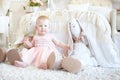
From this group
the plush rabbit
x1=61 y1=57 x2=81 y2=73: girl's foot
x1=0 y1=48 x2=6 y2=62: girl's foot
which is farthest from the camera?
the plush rabbit

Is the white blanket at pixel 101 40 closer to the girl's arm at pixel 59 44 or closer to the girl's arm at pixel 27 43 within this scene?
the girl's arm at pixel 59 44

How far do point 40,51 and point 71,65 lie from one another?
42 centimetres

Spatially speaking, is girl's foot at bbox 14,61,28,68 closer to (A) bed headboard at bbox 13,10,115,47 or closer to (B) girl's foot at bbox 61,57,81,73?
(B) girl's foot at bbox 61,57,81,73

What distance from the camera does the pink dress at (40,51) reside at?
6.18 feet

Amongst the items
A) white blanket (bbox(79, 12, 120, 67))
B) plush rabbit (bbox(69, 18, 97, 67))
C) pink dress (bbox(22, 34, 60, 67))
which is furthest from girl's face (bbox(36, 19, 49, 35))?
white blanket (bbox(79, 12, 120, 67))

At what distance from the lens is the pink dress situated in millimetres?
1883

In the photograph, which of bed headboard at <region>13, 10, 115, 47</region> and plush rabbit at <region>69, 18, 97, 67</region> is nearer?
plush rabbit at <region>69, 18, 97, 67</region>

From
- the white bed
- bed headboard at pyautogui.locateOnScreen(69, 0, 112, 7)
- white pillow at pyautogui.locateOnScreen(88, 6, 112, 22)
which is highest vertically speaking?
bed headboard at pyautogui.locateOnScreen(69, 0, 112, 7)

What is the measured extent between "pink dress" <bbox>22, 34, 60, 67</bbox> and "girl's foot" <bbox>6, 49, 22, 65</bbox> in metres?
0.09

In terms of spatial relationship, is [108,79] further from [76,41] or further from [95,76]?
[76,41]

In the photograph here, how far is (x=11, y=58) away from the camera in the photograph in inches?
71.6

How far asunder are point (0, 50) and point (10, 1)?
196 centimetres

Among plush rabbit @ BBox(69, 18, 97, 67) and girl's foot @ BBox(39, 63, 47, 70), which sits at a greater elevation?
plush rabbit @ BBox(69, 18, 97, 67)

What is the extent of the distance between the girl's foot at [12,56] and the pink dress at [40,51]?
91 mm
